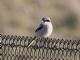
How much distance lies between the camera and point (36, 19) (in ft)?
82.9

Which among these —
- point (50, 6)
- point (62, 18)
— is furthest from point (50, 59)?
point (50, 6)

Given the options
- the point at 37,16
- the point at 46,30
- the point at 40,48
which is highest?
the point at 37,16

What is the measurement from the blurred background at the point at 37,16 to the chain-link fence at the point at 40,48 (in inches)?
475

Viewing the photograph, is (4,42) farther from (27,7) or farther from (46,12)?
(27,7)

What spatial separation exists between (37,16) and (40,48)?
18146 mm

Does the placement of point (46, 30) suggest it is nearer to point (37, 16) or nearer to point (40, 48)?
point (40, 48)

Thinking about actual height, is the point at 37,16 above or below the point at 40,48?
above

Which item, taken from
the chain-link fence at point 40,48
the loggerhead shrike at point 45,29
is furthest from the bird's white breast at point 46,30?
the chain-link fence at point 40,48

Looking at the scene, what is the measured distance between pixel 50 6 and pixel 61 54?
1989cm

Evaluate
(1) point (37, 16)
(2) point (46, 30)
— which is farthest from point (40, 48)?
(1) point (37, 16)

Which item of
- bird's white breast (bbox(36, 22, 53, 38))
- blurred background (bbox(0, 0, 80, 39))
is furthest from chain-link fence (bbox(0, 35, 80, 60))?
blurred background (bbox(0, 0, 80, 39))

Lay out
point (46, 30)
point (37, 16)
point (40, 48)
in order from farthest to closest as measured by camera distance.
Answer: point (37, 16) < point (46, 30) < point (40, 48)

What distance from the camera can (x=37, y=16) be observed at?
1016 inches

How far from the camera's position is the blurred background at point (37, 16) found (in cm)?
2153
